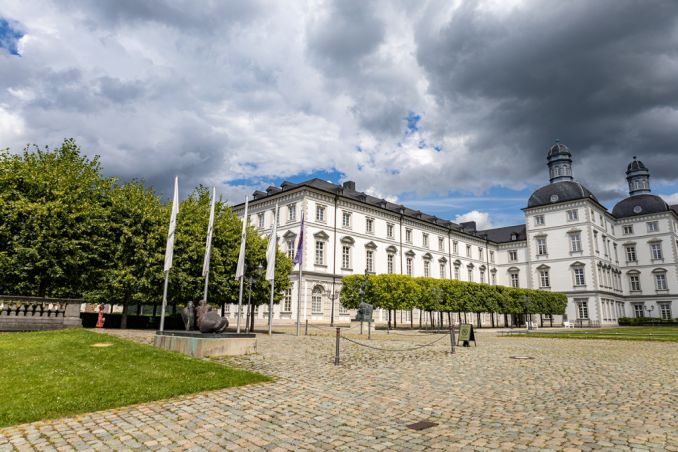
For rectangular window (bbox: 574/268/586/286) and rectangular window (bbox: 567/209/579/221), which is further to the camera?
rectangular window (bbox: 567/209/579/221)

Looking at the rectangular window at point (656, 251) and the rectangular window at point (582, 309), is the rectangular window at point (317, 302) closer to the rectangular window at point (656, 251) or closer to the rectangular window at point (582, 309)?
the rectangular window at point (582, 309)

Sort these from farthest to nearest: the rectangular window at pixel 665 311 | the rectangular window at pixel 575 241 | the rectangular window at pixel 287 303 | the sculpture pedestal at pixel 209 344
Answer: the rectangular window at pixel 665 311
the rectangular window at pixel 575 241
the rectangular window at pixel 287 303
the sculpture pedestal at pixel 209 344

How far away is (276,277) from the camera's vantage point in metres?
30.5

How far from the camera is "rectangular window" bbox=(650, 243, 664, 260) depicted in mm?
67125

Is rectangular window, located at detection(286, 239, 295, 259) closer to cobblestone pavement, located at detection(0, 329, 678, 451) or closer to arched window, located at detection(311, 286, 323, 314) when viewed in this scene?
arched window, located at detection(311, 286, 323, 314)

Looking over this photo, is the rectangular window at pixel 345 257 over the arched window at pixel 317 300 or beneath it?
over

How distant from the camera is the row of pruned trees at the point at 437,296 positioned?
37188 millimetres

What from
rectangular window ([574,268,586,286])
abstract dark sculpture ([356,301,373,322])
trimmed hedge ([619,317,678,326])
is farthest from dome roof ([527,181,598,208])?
abstract dark sculpture ([356,301,373,322])

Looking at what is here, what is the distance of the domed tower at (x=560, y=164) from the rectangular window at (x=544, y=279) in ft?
53.5

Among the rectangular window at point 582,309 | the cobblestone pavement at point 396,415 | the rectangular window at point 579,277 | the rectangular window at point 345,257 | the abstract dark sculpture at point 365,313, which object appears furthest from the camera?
the rectangular window at point 579,277

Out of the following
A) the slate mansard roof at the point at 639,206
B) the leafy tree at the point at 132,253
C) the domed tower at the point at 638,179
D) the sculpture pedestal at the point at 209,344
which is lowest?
the sculpture pedestal at the point at 209,344

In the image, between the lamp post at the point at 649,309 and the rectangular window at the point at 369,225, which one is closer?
the rectangular window at the point at 369,225

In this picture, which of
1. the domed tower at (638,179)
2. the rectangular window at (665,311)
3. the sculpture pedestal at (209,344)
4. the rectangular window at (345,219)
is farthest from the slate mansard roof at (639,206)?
the sculpture pedestal at (209,344)

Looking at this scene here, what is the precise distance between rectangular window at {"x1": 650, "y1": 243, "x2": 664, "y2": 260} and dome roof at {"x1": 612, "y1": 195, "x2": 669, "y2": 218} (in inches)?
214
